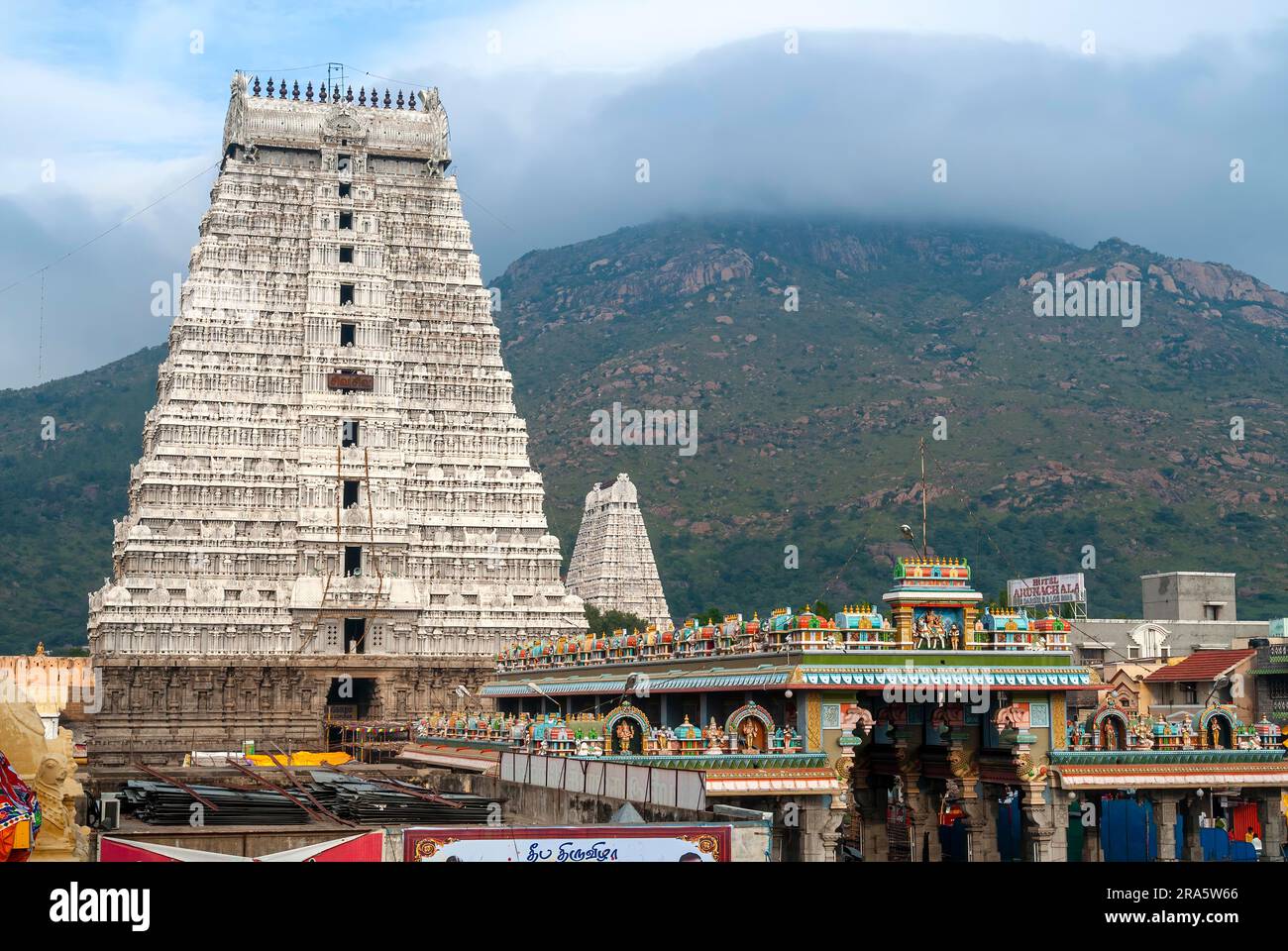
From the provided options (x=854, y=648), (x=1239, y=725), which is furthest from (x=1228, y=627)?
(x=854, y=648)

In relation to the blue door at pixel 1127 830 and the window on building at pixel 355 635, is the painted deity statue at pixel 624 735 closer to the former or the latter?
the blue door at pixel 1127 830

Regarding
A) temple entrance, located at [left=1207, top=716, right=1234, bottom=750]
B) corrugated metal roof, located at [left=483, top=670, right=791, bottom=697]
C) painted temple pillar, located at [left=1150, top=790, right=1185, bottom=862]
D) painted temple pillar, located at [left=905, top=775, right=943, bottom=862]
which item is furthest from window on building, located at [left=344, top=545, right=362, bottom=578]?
temple entrance, located at [left=1207, top=716, right=1234, bottom=750]

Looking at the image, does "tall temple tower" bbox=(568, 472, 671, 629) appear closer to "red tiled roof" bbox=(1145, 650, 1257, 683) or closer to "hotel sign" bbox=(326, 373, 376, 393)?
"hotel sign" bbox=(326, 373, 376, 393)

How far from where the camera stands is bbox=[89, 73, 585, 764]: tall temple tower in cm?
8656

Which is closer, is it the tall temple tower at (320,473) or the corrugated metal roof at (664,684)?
the corrugated metal roof at (664,684)

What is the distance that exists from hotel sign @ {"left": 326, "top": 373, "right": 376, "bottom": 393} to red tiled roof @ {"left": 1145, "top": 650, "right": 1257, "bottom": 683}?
139ft

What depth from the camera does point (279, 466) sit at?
91500mm

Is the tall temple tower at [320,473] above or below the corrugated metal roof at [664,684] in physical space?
above

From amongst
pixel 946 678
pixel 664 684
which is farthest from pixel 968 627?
pixel 664 684

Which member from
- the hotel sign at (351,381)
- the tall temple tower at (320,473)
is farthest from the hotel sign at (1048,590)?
the hotel sign at (351,381)

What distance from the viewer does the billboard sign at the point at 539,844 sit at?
28953 mm

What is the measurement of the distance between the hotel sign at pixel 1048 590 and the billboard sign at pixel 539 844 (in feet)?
221

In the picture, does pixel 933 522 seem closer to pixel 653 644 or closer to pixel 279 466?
pixel 279 466
